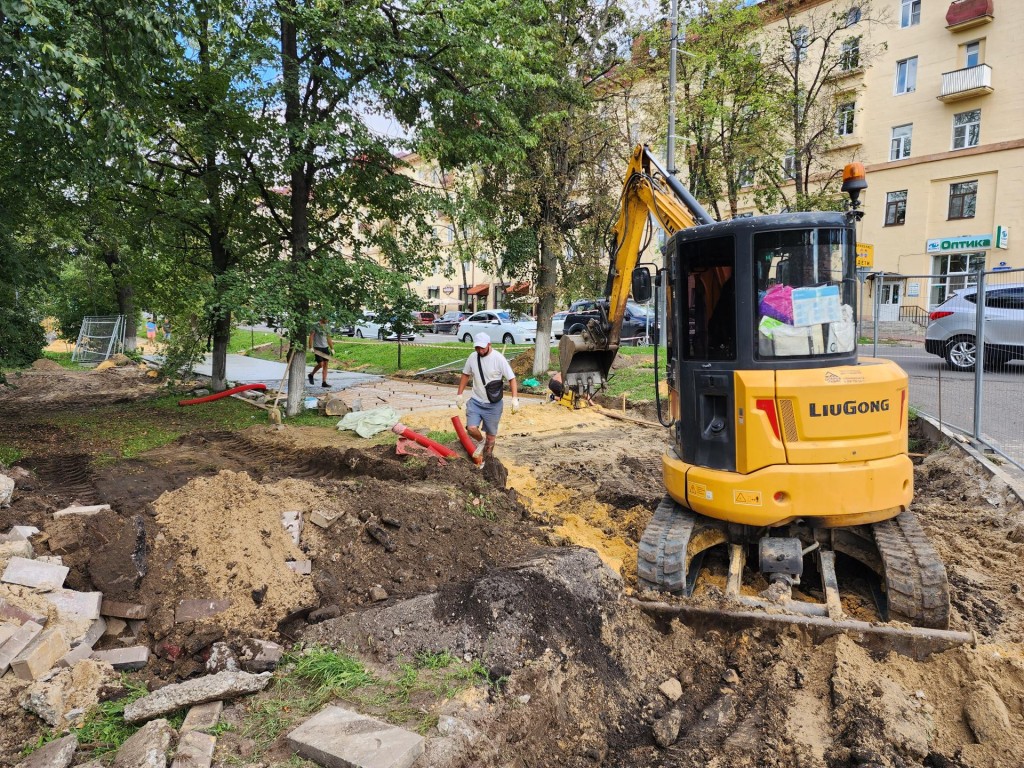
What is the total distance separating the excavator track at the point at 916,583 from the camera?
4.18 metres

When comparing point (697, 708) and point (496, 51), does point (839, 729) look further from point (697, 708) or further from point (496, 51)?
point (496, 51)

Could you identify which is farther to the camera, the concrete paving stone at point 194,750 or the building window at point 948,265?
the building window at point 948,265

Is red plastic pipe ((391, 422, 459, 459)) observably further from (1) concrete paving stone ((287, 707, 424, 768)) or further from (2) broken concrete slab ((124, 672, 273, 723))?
(1) concrete paving stone ((287, 707, 424, 768))

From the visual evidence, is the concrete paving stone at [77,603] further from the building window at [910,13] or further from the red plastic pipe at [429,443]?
the building window at [910,13]

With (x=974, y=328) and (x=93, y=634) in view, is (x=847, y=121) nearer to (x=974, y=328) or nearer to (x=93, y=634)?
(x=974, y=328)

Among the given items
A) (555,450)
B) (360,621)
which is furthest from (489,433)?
(360,621)

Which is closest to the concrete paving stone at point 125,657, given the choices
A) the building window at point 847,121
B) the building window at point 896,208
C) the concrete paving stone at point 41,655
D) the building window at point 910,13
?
the concrete paving stone at point 41,655

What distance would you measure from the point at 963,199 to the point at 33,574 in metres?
31.3

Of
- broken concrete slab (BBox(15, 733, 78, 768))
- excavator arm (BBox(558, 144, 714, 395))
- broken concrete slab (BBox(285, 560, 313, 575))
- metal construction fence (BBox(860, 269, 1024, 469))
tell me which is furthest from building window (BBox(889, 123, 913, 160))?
broken concrete slab (BBox(15, 733, 78, 768))

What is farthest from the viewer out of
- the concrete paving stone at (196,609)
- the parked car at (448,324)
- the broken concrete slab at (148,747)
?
the parked car at (448,324)

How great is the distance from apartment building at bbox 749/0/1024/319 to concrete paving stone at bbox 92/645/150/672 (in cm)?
2536

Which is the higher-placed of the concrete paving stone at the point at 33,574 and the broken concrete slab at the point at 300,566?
the concrete paving stone at the point at 33,574

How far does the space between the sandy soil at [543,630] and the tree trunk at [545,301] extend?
1098 centimetres

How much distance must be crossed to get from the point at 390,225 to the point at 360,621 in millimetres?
9189
